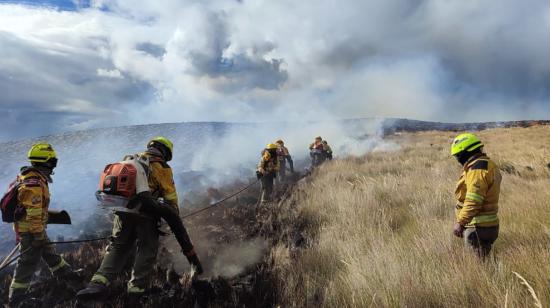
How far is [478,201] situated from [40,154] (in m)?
5.29

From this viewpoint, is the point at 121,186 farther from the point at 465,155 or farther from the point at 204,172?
the point at 204,172

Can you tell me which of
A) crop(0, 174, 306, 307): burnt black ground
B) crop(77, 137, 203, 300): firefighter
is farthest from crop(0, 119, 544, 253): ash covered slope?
crop(77, 137, 203, 300): firefighter

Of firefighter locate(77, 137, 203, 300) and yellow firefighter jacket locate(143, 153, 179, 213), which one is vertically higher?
yellow firefighter jacket locate(143, 153, 179, 213)

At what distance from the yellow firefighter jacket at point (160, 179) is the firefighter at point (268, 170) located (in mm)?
6222

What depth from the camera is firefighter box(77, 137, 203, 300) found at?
3799 mm

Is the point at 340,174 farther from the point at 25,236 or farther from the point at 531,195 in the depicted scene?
the point at 25,236

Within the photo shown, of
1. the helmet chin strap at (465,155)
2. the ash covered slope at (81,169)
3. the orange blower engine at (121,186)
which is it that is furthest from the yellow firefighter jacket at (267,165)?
the helmet chin strap at (465,155)

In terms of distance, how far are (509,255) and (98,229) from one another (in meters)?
9.08

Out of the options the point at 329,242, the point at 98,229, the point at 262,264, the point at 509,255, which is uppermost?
the point at 509,255

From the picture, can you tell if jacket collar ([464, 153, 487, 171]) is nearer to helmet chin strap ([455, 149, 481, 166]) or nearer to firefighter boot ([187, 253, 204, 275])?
helmet chin strap ([455, 149, 481, 166])

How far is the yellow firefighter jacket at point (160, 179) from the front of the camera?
4.18 m

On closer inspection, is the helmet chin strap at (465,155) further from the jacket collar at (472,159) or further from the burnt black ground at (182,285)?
the burnt black ground at (182,285)

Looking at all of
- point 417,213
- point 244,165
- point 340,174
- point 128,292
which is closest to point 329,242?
point 417,213

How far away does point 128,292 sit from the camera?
379 centimetres
